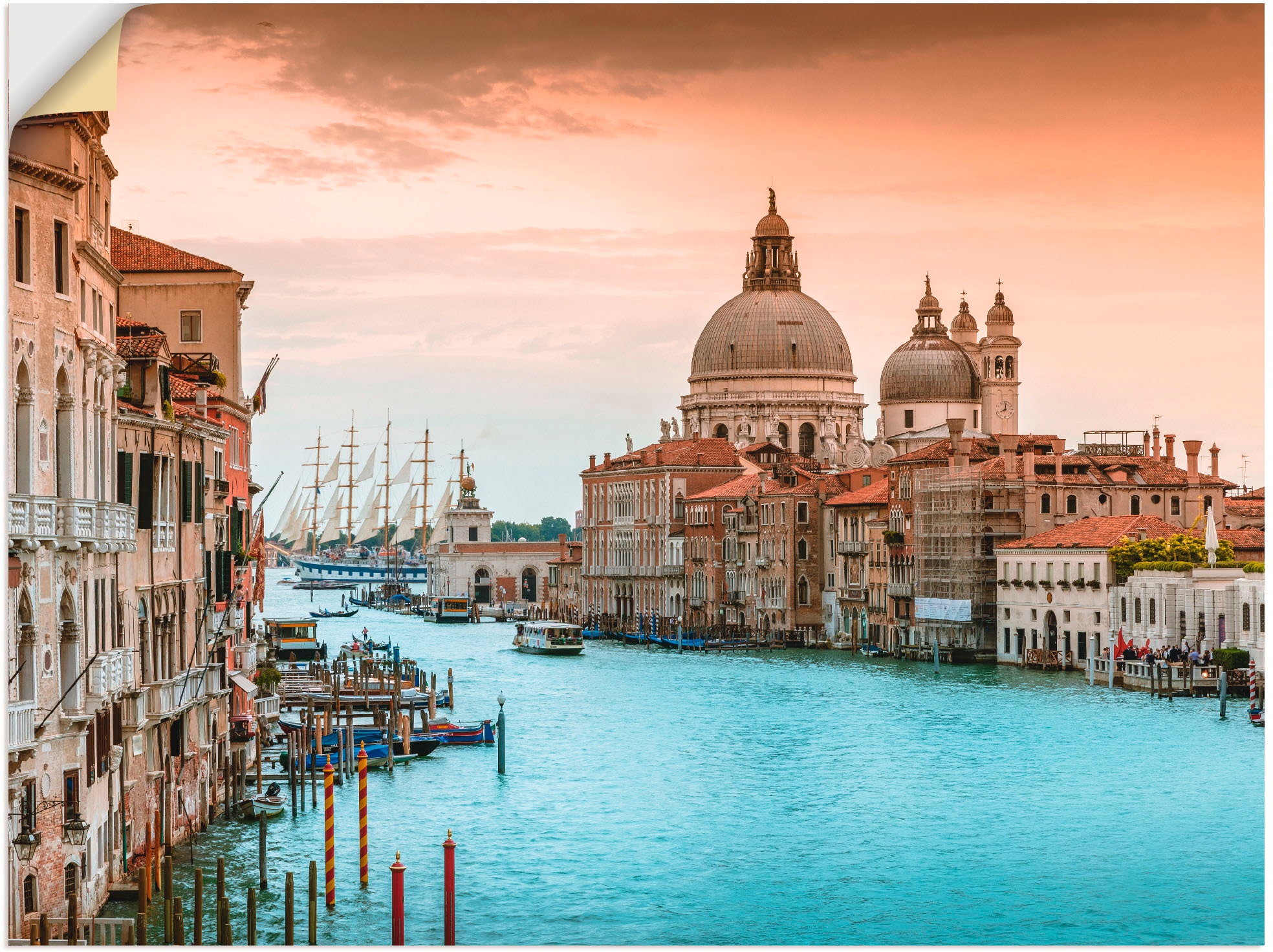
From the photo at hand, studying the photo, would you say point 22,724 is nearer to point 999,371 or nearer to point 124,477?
point 124,477

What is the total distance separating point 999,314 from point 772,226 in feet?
34.3

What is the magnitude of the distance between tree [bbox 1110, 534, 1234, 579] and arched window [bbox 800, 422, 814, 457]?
31849mm

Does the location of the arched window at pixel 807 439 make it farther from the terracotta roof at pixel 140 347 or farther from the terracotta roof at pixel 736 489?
the terracotta roof at pixel 140 347

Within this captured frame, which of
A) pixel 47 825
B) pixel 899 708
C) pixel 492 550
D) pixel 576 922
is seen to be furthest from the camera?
pixel 492 550

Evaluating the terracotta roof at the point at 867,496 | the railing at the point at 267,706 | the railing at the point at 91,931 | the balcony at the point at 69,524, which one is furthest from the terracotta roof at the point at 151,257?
the terracotta roof at the point at 867,496

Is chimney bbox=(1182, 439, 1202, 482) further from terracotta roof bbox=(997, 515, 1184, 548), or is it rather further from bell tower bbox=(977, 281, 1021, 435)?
bell tower bbox=(977, 281, 1021, 435)

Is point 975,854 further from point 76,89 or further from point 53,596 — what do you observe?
point 76,89

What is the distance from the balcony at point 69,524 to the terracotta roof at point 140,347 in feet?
5.74

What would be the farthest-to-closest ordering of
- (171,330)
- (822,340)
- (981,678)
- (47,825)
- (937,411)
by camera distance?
1. (822,340)
2. (937,411)
3. (981,678)
4. (171,330)
5. (47,825)

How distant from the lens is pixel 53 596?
921 cm

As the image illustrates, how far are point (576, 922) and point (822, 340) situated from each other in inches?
2046

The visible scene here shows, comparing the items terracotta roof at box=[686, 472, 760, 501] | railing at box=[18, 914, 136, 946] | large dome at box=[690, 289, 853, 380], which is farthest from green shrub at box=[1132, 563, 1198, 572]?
large dome at box=[690, 289, 853, 380]

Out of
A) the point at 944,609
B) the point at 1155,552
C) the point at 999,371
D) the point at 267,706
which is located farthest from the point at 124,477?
the point at 999,371

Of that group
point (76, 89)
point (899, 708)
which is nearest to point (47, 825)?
point (76, 89)
